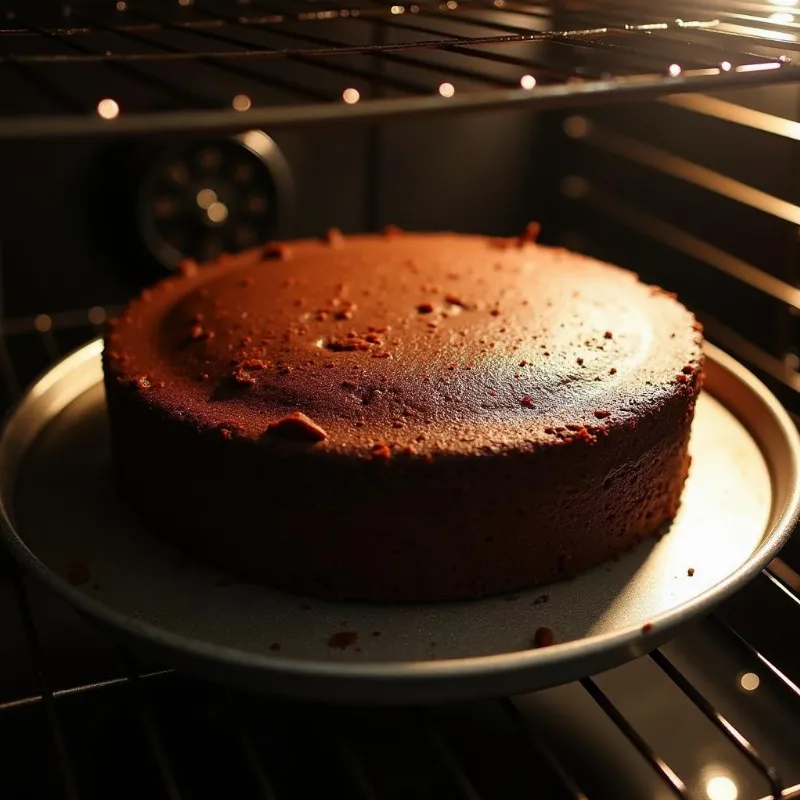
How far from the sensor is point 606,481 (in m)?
0.97

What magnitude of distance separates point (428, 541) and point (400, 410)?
4.8 inches

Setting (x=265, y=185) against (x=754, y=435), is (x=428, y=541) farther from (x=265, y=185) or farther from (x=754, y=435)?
(x=265, y=185)

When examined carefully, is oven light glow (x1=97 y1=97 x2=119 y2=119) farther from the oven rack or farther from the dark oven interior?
the oven rack

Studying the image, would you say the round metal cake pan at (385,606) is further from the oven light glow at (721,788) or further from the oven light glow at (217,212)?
the oven light glow at (217,212)

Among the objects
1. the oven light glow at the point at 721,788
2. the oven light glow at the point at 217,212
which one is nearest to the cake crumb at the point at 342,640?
the oven light glow at the point at 721,788

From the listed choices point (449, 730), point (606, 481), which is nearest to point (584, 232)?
point (606, 481)

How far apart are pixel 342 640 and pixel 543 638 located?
0.57 ft

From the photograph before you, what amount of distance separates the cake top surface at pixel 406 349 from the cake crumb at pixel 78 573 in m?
0.17

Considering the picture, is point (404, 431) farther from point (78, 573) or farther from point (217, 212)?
point (217, 212)

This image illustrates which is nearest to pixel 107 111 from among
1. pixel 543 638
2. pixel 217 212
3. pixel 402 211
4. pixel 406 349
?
pixel 406 349

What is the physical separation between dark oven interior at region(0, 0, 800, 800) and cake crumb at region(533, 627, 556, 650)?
0.09 meters

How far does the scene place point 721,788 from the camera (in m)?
0.94

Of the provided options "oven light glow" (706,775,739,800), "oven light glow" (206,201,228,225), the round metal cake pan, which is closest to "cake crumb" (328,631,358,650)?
the round metal cake pan

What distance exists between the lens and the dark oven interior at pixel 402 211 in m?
0.88
